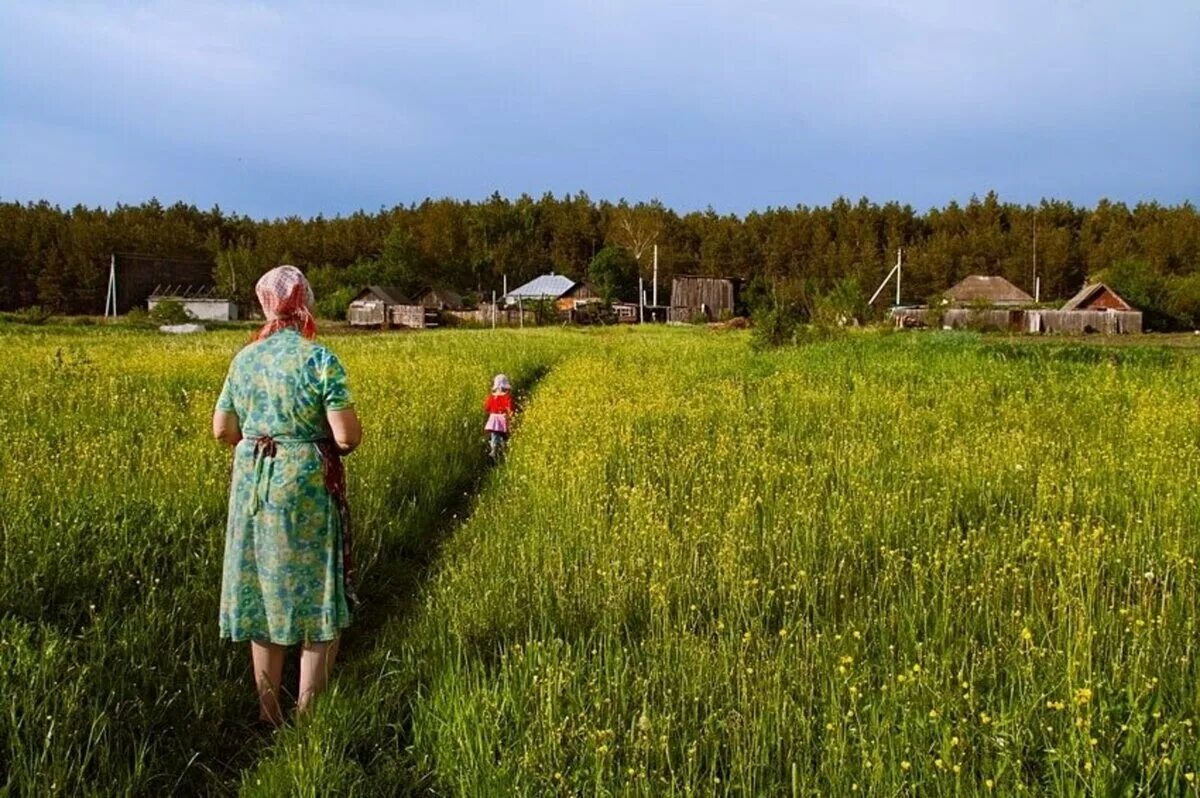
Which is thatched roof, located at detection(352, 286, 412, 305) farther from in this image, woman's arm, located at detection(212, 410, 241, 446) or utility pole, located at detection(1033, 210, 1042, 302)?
woman's arm, located at detection(212, 410, 241, 446)

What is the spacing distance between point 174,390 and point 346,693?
10368 mm

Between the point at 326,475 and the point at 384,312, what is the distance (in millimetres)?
72693

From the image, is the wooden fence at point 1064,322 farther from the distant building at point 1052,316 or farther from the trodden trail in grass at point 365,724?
the trodden trail in grass at point 365,724

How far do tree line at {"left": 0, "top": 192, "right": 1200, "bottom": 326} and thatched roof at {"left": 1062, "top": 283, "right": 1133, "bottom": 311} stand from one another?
26.3 meters

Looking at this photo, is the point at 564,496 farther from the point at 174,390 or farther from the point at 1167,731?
the point at 174,390

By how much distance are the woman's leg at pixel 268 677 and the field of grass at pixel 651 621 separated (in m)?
0.12

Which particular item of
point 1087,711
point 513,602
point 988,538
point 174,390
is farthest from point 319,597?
point 174,390

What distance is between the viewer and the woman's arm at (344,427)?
145 inches

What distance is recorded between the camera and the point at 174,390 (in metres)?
12.5

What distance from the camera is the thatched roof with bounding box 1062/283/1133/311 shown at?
2362 inches

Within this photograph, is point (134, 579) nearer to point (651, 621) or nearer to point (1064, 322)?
point (651, 621)

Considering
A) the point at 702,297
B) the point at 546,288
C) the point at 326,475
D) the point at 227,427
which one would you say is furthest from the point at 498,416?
the point at 546,288

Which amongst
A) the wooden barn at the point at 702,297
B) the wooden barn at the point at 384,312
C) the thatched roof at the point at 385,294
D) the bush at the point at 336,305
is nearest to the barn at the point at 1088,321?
the wooden barn at the point at 702,297

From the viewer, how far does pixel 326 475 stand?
380 centimetres
